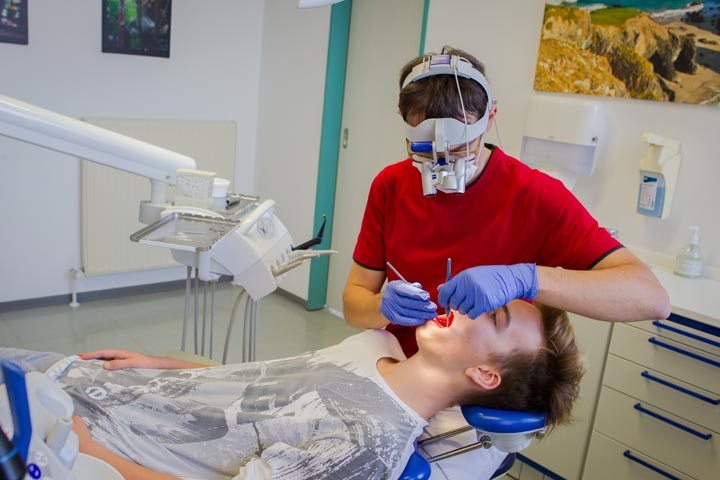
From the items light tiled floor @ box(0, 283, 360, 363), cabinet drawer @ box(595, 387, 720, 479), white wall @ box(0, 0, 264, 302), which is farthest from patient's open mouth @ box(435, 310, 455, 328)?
white wall @ box(0, 0, 264, 302)

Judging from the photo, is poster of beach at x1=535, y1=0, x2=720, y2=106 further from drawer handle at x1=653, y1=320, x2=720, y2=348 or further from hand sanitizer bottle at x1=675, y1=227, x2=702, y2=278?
drawer handle at x1=653, y1=320, x2=720, y2=348

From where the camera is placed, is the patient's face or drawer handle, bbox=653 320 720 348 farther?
drawer handle, bbox=653 320 720 348

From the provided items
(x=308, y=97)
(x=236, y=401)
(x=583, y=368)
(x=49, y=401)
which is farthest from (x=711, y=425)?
(x=308, y=97)

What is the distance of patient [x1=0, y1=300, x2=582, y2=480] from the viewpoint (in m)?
1.37

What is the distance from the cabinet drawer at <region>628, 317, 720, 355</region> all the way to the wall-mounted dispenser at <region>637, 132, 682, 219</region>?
51 cm

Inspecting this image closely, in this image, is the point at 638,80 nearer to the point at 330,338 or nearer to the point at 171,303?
the point at 330,338

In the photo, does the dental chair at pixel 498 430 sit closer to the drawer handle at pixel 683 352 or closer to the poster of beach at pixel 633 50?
the drawer handle at pixel 683 352

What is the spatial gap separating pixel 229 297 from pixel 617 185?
8.50ft

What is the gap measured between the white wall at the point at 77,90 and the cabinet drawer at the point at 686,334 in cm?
295

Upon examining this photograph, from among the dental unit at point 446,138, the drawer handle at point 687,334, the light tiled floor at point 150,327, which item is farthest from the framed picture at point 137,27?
the drawer handle at point 687,334

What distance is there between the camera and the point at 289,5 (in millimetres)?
3984

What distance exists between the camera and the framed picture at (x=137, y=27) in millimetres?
3512

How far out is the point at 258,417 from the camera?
144 centimetres

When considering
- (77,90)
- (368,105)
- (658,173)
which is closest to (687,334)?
(658,173)
